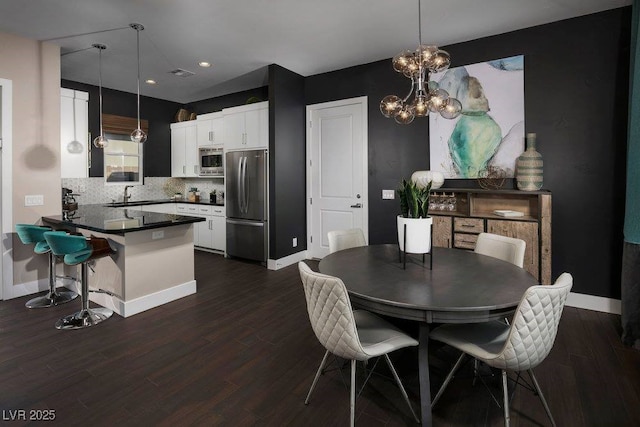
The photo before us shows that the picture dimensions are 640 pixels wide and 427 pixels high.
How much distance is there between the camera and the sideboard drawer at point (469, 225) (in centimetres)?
351

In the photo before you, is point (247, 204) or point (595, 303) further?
point (247, 204)

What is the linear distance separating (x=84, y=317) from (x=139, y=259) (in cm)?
67

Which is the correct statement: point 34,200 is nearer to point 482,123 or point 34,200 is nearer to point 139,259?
point 139,259

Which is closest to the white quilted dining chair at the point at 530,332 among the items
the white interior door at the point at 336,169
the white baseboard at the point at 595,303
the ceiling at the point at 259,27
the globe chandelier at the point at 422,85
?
the globe chandelier at the point at 422,85

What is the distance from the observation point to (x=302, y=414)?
73.4 inches

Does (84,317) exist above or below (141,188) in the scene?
below

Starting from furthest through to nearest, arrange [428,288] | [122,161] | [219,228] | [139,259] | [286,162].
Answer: [122,161], [219,228], [286,162], [139,259], [428,288]

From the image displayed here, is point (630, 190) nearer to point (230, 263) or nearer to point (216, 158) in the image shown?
point (230, 263)

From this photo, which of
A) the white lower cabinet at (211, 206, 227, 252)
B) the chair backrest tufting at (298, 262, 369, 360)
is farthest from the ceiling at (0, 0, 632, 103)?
the chair backrest tufting at (298, 262, 369, 360)

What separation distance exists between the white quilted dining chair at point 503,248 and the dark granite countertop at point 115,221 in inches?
110

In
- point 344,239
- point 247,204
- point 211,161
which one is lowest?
point 344,239

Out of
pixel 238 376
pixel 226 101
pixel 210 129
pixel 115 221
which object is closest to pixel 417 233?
pixel 238 376

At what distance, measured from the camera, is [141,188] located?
6.34 meters

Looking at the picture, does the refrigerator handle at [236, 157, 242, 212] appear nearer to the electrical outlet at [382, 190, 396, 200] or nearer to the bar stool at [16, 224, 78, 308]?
the electrical outlet at [382, 190, 396, 200]
